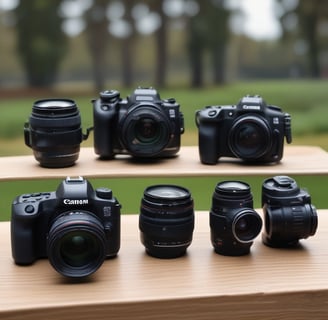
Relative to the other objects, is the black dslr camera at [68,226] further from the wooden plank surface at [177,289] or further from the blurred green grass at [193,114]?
the blurred green grass at [193,114]

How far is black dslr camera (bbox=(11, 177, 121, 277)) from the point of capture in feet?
3.91

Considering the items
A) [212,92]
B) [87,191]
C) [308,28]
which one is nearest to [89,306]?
[87,191]

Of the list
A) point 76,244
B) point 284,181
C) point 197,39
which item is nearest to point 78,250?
point 76,244

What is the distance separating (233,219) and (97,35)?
3.48 ft

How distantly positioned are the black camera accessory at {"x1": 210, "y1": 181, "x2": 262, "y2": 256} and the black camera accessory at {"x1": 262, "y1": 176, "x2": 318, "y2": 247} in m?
0.05

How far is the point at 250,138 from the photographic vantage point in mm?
1438

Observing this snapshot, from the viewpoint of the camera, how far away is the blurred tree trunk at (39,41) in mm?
2127

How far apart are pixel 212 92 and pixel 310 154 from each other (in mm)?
705

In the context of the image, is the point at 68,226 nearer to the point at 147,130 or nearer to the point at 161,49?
the point at 147,130

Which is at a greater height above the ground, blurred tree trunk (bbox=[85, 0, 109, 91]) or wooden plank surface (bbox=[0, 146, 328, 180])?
blurred tree trunk (bbox=[85, 0, 109, 91])

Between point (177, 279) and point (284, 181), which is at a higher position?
point (284, 181)

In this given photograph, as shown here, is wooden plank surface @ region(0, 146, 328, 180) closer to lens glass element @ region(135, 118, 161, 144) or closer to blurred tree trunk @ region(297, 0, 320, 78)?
lens glass element @ region(135, 118, 161, 144)

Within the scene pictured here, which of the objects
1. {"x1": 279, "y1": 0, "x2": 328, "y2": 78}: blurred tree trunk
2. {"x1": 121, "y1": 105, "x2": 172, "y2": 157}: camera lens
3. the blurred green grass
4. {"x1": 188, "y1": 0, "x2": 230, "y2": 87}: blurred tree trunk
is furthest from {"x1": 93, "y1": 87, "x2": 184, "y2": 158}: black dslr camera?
{"x1": 279, "y1": 0, "x2": 328, "y2": 78}: blurred tree trunk

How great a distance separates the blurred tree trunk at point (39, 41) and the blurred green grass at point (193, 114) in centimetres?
7
